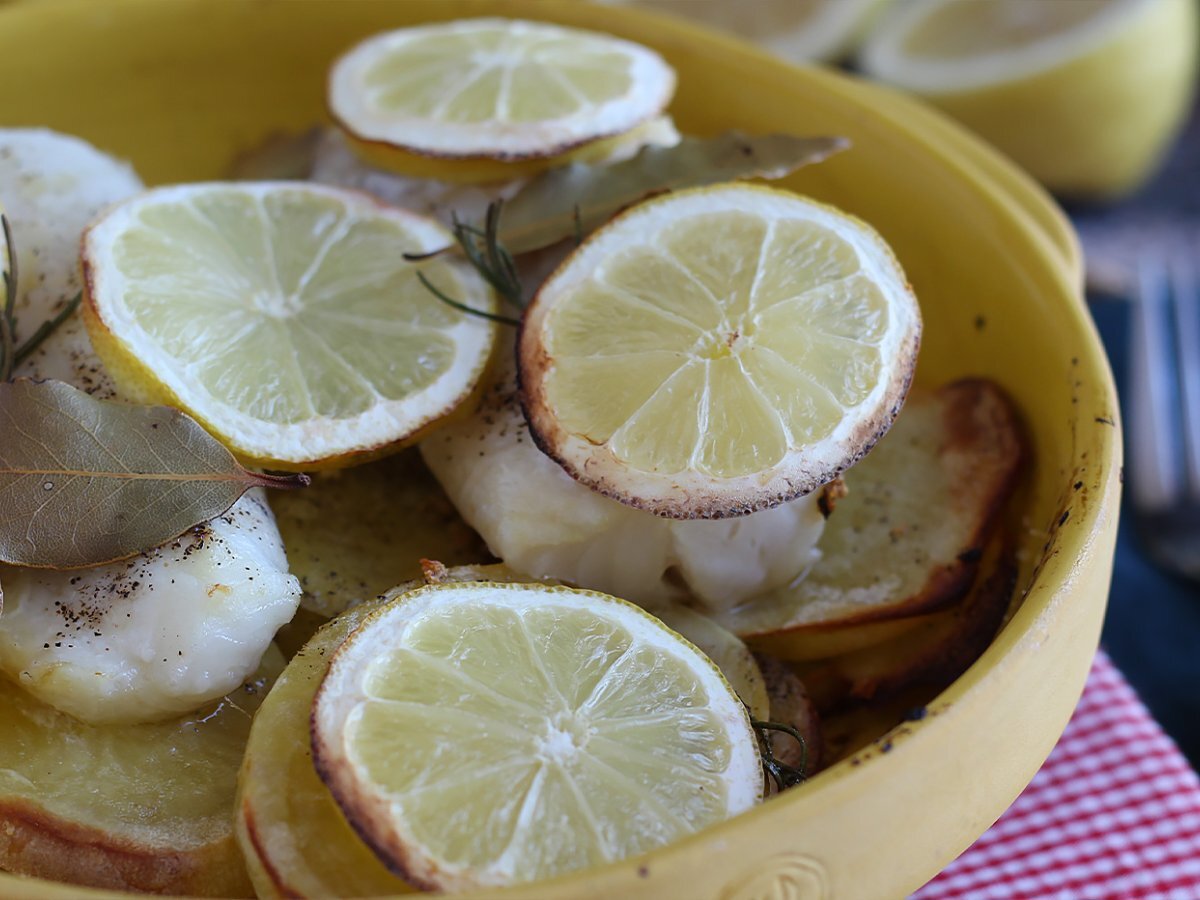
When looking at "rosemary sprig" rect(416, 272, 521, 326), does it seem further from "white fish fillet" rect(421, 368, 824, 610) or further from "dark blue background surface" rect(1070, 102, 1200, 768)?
"dark blue background surface" rect(1070, 102, 1200, 768)

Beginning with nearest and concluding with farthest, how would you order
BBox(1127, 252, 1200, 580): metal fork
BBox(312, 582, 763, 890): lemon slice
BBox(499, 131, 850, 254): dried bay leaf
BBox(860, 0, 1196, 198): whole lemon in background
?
1. BBox(312, 582, 763, 890): lemon slice
2. BBox(499, 131, 850, 254): dried bay leaf
3. BBox(1127, 252, 1200, 580): metal fork
4. BBox(860, 0, 1196, 198): whole lemon in background

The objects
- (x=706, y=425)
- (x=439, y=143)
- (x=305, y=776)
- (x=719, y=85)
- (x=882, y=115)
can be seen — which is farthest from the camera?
(x=719, y=85)

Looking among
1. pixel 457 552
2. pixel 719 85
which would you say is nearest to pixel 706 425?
pixel 457 552

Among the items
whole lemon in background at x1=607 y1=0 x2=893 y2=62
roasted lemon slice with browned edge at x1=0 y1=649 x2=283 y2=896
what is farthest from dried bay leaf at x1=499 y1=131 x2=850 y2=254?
whole lemon in background at x1=607 y1=0 x2=893 y2=62

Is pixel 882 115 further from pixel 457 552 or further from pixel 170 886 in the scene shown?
pixel 170 886

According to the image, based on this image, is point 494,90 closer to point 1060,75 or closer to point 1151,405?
point 1151,405

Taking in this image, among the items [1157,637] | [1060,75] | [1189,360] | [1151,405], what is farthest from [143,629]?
[1060,75]

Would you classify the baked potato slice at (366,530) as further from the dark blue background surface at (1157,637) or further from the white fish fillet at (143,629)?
the dark blue background surface at (1157,637)
